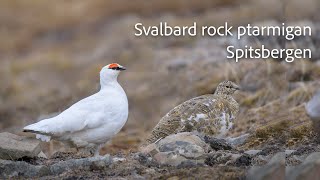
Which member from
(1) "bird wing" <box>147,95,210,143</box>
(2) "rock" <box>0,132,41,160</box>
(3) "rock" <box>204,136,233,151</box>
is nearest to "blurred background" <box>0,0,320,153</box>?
(1) "bird wing" <box>147,95,210,143</box>

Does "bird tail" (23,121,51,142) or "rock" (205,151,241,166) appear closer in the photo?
"rock" (205,151,241,166)

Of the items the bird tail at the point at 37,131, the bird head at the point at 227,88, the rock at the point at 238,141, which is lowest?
the rock at the point at 238,141

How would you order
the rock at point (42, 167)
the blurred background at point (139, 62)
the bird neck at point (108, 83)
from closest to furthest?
the rock at point (42, 167)
the bird neck at point (108, 83)
the blurred background at point (139, 62)

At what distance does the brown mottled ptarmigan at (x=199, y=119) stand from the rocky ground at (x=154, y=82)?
44 centimetres

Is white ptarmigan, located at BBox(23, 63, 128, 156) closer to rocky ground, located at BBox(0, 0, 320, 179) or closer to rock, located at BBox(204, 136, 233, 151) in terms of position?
rocky ground, located at BBox(0, 0, 320, 179)

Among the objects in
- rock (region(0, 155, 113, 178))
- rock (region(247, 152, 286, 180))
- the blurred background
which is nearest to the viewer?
rock (region(247, 152, 286, 180))

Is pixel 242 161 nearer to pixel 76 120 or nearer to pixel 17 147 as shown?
pixel 76 120

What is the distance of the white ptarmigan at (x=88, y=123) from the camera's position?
926 cm

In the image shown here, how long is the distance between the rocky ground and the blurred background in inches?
1.5

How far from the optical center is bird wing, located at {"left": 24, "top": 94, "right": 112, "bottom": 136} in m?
9.18

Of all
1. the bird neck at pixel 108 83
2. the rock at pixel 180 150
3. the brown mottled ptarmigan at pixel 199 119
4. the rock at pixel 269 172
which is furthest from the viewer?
the bird neck at pixel 108 83

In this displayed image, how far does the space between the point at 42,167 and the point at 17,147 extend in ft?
1.83

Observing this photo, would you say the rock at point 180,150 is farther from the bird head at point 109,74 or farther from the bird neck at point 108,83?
the bird head at point 109,74

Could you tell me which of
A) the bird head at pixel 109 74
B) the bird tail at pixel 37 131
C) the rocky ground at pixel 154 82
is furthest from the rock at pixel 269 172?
the bird head at pixel 109 74
